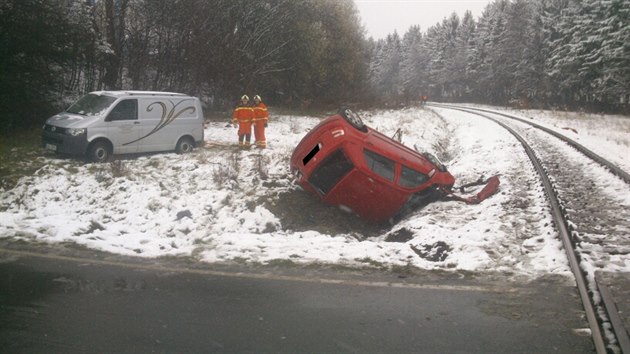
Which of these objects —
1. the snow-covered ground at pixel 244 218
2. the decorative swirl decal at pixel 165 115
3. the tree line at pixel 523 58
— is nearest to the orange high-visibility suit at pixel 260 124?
the snow-covered ground at pixel 244 218

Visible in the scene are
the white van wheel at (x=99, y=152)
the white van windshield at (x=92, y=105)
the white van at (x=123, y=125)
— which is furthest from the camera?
the white van windshield at (x=92, y=105)

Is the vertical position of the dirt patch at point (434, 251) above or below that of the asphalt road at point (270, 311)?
above

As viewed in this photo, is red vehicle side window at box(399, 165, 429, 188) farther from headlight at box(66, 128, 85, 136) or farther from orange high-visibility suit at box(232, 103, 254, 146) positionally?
headlight at box(66, 128, 85, 136)

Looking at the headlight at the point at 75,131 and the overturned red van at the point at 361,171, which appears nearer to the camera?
the overturned red van at the point at 361,171

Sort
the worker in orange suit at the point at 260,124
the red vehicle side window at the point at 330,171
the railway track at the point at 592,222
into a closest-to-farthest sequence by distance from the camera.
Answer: the railway track at the point at 592,222 < the red vehicle side window at the point at 330,171 < the worker in orange suit at the point at 260,124

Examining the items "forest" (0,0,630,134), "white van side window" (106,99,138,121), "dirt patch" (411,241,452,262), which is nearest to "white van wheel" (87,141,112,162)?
"white van side window" (106,99,138,121)

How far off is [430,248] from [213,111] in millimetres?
19647

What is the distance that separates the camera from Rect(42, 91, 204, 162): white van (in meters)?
12.5

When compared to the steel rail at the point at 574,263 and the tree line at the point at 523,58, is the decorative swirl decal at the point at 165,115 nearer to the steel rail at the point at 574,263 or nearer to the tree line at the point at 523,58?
the steel rail at the point at 574,263

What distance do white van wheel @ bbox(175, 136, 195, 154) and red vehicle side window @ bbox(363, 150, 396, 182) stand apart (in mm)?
7353

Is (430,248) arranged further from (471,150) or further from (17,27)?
(17,27)

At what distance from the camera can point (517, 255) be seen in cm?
710

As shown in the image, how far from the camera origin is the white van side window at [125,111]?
13.2 meters

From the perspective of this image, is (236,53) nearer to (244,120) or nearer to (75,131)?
(244,120)
